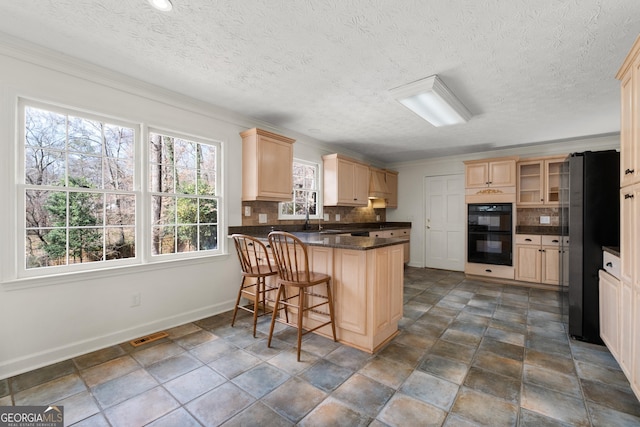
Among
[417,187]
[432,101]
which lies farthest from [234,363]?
[417,187]

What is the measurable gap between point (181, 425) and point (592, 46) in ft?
12.2

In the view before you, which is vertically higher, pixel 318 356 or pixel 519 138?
pixel 519 138

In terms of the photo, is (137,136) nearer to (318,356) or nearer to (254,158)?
(254,158)

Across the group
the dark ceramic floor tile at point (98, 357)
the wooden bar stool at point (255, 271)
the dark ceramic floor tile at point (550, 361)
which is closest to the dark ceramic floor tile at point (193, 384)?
the wooden bar stool at point (255, 271)

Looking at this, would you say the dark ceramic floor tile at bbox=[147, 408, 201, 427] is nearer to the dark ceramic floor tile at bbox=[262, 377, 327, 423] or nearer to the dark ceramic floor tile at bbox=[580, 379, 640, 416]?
the dark ceramic floor tile at bbox=[262, 377, 327, 423]

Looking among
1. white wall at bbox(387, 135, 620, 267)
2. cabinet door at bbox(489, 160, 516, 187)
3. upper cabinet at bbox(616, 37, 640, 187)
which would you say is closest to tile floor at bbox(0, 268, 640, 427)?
upper cabinet at bbox(616, 37, 640, 187)

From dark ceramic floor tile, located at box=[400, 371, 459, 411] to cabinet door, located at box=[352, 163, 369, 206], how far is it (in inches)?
138

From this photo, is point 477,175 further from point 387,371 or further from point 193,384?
point 193,384

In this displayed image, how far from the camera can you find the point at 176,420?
1.58m

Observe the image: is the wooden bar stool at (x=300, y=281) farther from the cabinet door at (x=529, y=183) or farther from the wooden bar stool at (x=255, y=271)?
the cabinet door at (x=529, y=183)

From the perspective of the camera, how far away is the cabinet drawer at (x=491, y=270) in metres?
4.74

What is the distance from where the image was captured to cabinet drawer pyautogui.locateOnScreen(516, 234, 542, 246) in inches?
179

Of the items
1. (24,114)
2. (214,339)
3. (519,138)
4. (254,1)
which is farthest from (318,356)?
(519,138)

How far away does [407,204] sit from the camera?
6.51 m
